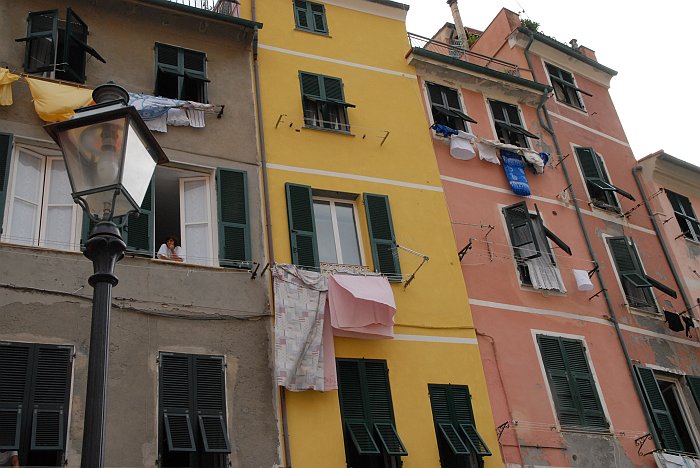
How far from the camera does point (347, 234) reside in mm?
14898

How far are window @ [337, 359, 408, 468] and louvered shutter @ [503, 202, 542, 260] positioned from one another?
4.61 m

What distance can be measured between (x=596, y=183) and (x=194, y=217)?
10.2m

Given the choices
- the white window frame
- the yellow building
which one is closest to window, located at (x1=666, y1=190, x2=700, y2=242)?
the yellow building

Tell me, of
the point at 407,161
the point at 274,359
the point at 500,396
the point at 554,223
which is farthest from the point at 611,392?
the point at 274,359

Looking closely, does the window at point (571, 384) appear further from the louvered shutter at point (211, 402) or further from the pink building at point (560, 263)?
the louvered shutter at point (211, 402)

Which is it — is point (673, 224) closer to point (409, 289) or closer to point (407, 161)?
point (407, 161)

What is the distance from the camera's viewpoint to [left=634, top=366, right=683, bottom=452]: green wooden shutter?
15.5 meters

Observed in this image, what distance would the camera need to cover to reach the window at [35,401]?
1009 centimetres

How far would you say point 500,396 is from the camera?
14.1 metres

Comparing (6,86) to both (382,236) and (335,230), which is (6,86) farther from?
(382,236)

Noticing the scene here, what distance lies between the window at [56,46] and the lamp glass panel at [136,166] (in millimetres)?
7974

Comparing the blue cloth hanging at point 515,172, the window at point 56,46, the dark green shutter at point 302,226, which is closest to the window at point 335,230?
the dark green shutter at point 302,226

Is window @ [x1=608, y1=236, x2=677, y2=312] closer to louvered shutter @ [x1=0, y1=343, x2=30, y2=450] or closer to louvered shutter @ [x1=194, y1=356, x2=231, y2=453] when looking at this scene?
louvered shutter @ [x1=194, y1=356, x2=231, y2=453]

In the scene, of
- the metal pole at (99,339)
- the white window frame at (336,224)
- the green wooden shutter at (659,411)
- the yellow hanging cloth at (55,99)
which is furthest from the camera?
the green wooden shutter at (659,411)
